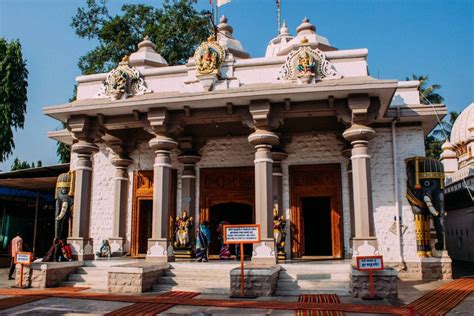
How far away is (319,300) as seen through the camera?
814 centimetres

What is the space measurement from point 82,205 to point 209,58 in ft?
16.9

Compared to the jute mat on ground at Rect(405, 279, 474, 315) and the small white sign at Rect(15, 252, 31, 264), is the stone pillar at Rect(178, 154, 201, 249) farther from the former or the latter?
the jute mat on ground at Rect(405, 279, 474, 315)

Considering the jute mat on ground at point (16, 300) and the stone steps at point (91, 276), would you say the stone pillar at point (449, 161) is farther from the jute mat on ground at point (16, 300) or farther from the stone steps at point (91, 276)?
the jute mat on ground at point (16, 300)

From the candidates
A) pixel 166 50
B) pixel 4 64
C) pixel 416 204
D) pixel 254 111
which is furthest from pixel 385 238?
pixel 4 64

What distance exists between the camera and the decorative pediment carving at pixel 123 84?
11.7 meters

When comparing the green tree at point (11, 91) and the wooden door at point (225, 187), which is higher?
the green tree at point (11, 91)

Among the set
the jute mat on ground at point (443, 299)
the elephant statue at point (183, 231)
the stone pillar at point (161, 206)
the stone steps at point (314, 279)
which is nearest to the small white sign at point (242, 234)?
the stone steps at point (314, 279)

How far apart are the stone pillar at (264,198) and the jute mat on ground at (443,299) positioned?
3.28 m

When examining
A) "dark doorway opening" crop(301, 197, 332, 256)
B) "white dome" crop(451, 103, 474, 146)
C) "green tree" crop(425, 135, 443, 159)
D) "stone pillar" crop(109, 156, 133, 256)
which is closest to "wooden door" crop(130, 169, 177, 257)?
"stone pillar" crop(109, 156, 133, 256)

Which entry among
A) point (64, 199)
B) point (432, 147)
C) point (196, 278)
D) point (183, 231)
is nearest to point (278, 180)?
point (183, 231)

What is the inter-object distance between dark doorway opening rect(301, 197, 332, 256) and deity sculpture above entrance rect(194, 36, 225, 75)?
6.32 metres

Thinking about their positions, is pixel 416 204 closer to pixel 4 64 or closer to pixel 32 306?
pixel 32 306

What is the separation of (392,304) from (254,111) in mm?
5232

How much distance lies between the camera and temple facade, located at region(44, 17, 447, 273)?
1034cm
